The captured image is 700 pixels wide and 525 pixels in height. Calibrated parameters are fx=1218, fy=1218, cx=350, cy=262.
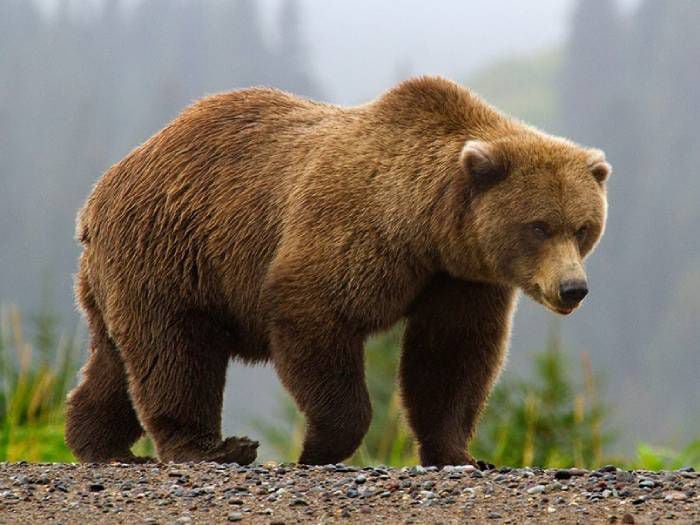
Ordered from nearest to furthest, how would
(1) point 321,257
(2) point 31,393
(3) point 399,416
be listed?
(1) point 321,257 → (3) point 399,416 → (2) point 31,393

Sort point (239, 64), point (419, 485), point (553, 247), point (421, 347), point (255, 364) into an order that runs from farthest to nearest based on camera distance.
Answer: point (239, 64) → point (255, 364) → point (421, 347) → point (553, 247) → point (419, 485)

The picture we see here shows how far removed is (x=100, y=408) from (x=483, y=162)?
297 cm

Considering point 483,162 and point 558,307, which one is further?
point 483,162

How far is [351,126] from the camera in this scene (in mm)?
6859

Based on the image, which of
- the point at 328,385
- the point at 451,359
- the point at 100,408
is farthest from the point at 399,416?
the point at 328,385

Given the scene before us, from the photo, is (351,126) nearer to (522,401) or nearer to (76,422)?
(76,422)

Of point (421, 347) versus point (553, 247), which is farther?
point (421, 347)

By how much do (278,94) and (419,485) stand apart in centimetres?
320

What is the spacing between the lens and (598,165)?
6254mm

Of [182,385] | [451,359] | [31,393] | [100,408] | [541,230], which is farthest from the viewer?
[31,393]

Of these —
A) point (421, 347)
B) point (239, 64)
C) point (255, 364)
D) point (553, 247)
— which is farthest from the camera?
point (239, 64)

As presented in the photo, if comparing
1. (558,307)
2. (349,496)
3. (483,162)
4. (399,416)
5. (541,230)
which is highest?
(483,162)

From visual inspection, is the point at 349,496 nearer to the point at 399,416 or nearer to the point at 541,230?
the point at 541,230

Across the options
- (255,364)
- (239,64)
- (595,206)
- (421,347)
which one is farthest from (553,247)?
(239,64)
